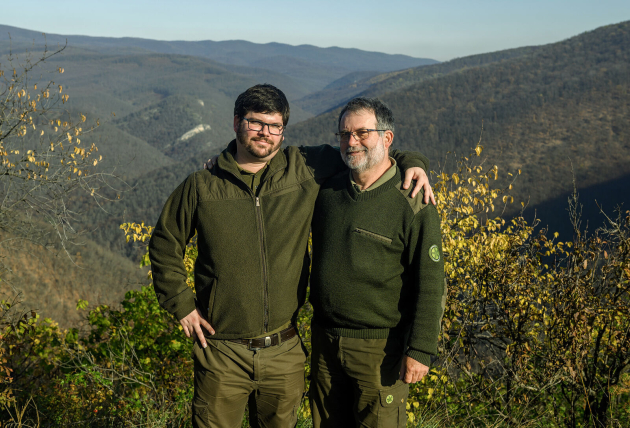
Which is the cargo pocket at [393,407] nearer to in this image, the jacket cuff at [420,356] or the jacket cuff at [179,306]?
the jacket cuff at [420,356]

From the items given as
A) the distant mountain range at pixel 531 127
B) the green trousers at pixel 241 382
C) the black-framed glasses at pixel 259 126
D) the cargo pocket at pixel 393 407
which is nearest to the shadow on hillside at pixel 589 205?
the distant mountain range at pixel 531 127

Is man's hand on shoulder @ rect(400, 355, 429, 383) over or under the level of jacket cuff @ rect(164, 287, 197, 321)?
under

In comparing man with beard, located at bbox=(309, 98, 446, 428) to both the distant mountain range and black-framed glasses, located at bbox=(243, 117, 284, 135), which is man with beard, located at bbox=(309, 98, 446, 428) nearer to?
black-framed glasses, located at bbox=(243, 117, 284, 135)

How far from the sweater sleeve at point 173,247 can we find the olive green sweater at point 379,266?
77cm

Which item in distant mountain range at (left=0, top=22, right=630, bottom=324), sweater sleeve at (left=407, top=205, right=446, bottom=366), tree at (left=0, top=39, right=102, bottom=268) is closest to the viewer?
sweater sleeve at (left=407, top=205, right=446, bottom=366)

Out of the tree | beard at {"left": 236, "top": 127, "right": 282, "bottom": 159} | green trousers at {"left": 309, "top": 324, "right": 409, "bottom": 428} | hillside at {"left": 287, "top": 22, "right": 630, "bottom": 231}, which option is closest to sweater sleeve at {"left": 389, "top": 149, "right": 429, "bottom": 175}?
beard at {"left": 236, "top": 127, "right": 282, "bottom": 159}

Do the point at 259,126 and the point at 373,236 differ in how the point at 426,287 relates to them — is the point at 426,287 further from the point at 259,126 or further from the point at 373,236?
the point at 259,126

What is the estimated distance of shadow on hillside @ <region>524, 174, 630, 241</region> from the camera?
47.6 meters

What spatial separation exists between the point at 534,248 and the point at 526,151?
61650mm

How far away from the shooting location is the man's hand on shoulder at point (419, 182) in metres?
2.67

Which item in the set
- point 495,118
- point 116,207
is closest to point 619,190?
point 495,118

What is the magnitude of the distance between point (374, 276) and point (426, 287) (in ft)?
0.97

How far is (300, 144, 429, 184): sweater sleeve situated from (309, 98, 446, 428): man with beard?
10 cm

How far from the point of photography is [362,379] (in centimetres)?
279
